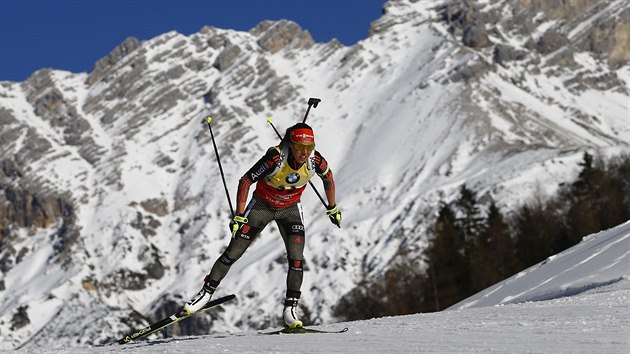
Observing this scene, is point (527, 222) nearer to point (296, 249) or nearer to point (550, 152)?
point (296, 249)

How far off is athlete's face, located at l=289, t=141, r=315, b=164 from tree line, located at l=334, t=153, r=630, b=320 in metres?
42.6

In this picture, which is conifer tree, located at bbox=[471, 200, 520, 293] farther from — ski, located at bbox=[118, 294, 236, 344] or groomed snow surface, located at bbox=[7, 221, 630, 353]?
ski, located at bbox=[118, 294, 236, 344]

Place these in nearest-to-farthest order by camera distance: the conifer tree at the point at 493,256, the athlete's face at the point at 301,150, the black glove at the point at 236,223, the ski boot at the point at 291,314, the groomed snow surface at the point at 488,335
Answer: the groomed snow surface at the point at 488,335, the athlete's face at the point at 301,150, the black glove at the point at 236,223, the ski boot at the point at 291,314, the conifer tree at the point at 493,256

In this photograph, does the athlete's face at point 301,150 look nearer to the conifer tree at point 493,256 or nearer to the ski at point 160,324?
the ski at point 160,324

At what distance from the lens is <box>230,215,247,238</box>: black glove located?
42.5 ft

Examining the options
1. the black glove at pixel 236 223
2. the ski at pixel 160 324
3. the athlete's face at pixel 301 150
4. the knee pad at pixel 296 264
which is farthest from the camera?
the knee pad at pixel 296 264

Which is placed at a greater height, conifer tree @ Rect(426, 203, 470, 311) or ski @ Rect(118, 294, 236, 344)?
conifer tree @ Rect(426, 203, 470, 311)

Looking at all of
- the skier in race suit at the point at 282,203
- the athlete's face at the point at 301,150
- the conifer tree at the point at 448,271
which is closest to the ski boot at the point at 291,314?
the skier in race suit at the point at 282,203

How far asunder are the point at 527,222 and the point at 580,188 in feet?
21.2

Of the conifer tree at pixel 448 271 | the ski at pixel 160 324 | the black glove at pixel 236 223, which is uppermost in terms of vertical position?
the conifer tree at pixel 448 271

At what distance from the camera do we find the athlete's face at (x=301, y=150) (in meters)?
12.8

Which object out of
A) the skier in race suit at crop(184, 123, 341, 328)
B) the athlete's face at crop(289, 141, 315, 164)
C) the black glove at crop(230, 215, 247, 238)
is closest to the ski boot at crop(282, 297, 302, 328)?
the skier in race suit at crop(184, 123, 341, 328)

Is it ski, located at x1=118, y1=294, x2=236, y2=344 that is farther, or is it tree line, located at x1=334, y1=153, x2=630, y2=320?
tree line, located at x1=334, y1=153, x2=630, y2=320

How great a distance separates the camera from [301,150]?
508 inches
